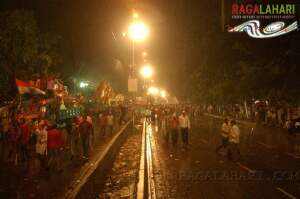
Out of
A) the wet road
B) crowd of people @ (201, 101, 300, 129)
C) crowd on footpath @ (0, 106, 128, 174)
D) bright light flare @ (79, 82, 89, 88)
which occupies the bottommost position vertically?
the wet road

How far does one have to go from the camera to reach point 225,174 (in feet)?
44.2

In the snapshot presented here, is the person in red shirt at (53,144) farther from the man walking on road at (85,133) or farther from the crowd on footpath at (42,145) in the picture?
the man walking on road at (85,133)

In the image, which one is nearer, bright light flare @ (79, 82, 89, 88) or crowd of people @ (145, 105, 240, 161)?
crowd of people @ (145, 105, 240, 161)

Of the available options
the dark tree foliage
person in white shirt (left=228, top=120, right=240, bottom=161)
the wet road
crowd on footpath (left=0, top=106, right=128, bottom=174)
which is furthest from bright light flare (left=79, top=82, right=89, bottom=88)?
person in white shirt (left=228, top=120, right=240, bottom=161)

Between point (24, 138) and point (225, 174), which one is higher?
point (24, 138)

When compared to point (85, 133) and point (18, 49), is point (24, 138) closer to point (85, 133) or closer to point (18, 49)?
point (85, 133)

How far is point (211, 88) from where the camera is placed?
64.4 m

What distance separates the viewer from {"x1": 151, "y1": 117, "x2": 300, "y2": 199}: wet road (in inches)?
428

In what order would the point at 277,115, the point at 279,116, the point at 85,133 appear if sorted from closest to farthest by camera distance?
the point at 85,133
the point at 279,116
the point at 277,115

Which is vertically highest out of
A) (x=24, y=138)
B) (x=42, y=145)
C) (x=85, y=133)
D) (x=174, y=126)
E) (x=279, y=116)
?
(x=279, y=116)

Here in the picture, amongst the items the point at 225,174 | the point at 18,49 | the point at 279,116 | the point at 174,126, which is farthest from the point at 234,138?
the point at 279,116

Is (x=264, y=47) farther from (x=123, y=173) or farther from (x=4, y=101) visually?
(x=123, y=173)

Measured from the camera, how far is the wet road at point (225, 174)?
35.6 ft

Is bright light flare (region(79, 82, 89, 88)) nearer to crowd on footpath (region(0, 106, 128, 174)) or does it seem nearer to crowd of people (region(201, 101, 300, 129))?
crowd of people (region(201, 101, 300, 129))
